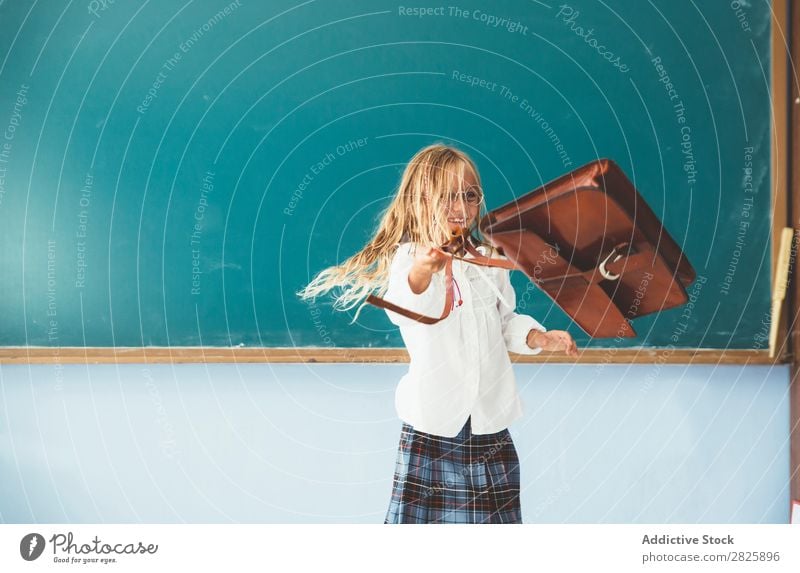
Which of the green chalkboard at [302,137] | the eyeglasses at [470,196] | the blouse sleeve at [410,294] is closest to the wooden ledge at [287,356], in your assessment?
the green chalkboard at [302,137]

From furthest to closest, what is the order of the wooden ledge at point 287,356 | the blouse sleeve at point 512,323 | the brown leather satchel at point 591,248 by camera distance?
1. the wooden ledge at point 287,356
2. the blouse sleeve at point 512,323
3. the brown leather satchel at point 591,248

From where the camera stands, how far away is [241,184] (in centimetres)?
115

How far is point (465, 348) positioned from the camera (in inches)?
40.4

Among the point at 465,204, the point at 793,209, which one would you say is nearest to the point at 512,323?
the point at 465,204

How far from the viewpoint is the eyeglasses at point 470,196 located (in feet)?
3.47

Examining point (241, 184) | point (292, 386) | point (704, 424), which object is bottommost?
point (704, 424)

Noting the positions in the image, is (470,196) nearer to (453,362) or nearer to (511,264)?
(511,264)

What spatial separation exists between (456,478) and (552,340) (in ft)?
0.76

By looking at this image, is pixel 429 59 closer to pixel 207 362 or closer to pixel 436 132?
pixel 436 132

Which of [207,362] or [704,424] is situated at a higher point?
[207,362]

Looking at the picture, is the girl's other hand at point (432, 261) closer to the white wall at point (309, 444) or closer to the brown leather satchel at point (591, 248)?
the brown leather satchel at point (591, 248)

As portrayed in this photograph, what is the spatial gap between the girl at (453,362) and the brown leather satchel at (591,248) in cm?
3
